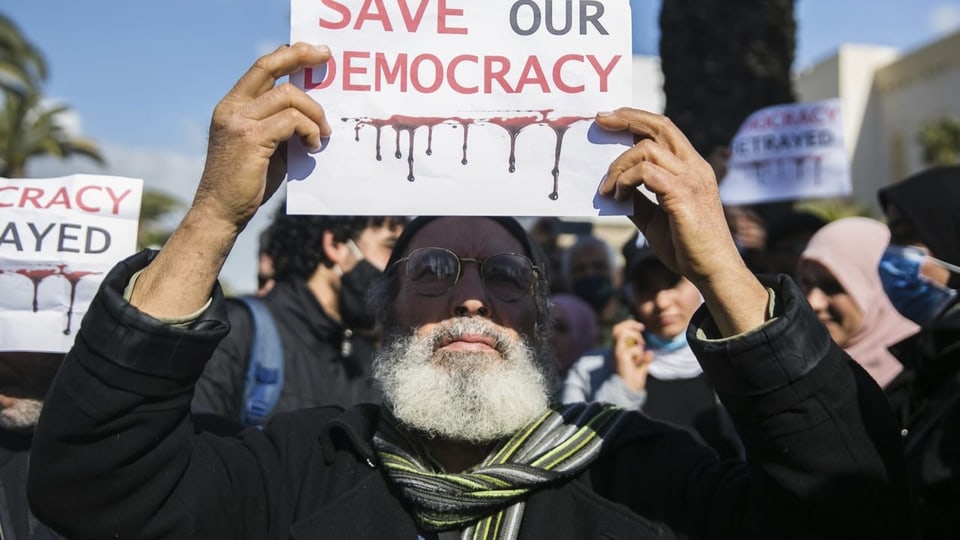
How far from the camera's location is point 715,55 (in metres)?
7.21

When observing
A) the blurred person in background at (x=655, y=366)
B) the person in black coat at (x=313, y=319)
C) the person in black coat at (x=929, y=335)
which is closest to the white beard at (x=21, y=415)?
the person in black coat at (x=313, y=319)

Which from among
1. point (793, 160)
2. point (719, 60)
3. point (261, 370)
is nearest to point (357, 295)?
point (261, 370)

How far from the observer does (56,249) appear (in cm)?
254

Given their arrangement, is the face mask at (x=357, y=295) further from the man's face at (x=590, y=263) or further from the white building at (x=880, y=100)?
the white building at (x=880, y=100)

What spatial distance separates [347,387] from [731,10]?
480 centimetres

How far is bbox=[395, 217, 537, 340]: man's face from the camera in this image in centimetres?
249

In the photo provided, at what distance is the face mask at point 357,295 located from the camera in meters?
3.88

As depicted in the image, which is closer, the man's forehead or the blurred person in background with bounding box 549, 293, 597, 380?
the man's forehead

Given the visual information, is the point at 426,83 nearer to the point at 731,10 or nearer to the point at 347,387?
the point at 347,387

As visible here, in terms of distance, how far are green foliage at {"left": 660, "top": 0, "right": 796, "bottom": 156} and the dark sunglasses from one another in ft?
15.9

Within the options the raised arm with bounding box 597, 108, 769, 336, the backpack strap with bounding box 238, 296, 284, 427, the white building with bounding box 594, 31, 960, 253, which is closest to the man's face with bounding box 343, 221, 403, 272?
the backpack strap with bounding box 238, 296, 284, 427

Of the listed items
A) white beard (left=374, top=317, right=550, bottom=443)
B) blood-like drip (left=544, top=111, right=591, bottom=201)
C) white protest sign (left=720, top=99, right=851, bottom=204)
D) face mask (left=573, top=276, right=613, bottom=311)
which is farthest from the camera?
face mask (left=573, top=276, right=613, bottom=311)

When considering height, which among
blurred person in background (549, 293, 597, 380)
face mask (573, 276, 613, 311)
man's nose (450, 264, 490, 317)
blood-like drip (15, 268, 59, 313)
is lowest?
blurred person in background (549, 293, 597, 380)

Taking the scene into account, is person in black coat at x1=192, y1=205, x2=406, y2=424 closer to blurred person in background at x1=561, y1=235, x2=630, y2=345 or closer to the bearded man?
the bearded man
